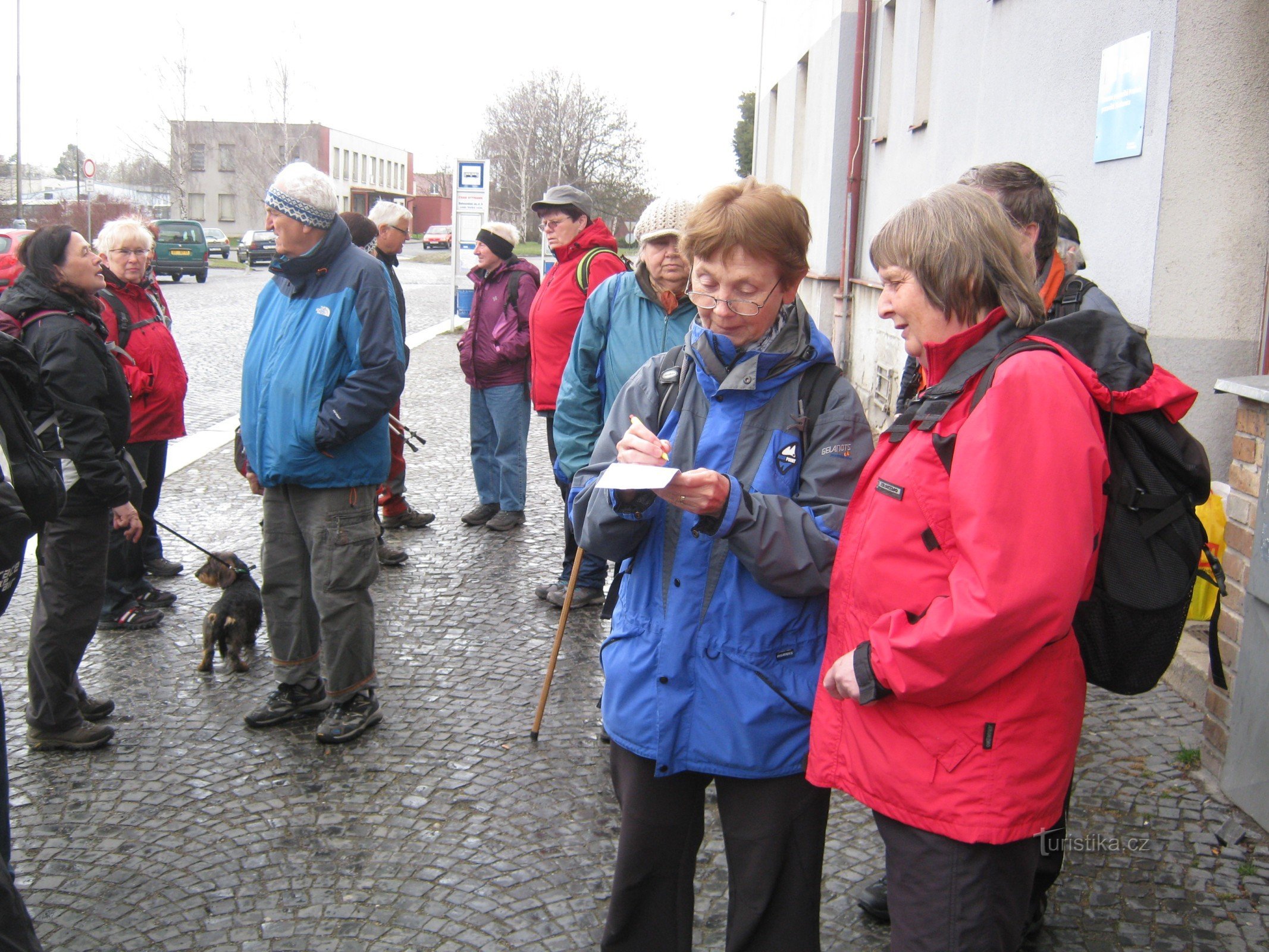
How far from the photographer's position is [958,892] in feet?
6.49

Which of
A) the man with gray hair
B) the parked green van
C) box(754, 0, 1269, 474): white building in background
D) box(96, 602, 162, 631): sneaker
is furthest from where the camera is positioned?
the parked green van

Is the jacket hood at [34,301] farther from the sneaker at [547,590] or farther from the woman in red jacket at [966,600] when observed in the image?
the woman in red jacket at [966,600]

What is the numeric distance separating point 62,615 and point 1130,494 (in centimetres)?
376

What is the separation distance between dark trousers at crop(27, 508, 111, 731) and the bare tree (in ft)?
142

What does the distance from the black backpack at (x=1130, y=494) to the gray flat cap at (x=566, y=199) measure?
430 centimetres

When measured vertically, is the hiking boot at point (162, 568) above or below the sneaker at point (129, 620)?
above

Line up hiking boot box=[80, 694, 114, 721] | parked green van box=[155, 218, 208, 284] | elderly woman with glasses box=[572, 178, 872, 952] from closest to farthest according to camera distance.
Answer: elderly woman with glasses box=[572, 178, 872, 952] < hiking boot box=[80, 694, 114, 721] < parked green van box=[155, 218, 208, 284]

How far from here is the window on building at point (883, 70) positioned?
39.8ft

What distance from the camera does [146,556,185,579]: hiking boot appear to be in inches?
248

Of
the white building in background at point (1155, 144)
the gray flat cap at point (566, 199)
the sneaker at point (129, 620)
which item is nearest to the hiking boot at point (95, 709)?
the sneaker at point (129, 620)

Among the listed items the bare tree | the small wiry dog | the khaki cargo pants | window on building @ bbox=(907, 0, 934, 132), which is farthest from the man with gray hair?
the bare tree

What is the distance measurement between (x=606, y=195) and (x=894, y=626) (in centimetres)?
4614

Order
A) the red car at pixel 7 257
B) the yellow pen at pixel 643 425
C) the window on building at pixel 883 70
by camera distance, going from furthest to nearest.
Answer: the red car at pixel 7 257
the window on building at pixel 883 70
the yellow pen at pixel 643 425

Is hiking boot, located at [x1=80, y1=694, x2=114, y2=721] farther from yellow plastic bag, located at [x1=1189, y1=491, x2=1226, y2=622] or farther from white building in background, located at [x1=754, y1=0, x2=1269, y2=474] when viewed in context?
white building in background, located at [x1=754, y1=0, x2=1269, y2=474]
